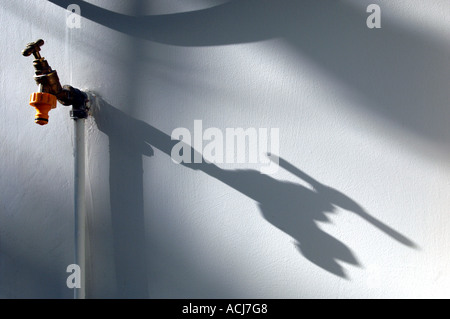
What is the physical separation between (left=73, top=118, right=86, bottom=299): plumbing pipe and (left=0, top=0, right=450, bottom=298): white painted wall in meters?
0.02

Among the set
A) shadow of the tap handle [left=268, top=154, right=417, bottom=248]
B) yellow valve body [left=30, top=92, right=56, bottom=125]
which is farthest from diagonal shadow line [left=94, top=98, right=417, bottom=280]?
yellow valve body [left=30, top=92, right=56, bottom=125]

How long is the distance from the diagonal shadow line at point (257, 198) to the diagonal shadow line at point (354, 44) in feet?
0.65

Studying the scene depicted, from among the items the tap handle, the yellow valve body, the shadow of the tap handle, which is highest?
the tap handle

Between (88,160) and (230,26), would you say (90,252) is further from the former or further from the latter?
(230,26)

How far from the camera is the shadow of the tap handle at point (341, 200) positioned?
76cm

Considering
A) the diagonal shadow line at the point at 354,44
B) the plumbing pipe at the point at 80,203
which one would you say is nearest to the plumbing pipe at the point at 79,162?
the plumbing pipe at the point at 80,203

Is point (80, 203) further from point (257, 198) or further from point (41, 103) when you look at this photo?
point (257, 198)

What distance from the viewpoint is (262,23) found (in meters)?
0.83

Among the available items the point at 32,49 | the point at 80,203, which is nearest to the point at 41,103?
the point at 32,49

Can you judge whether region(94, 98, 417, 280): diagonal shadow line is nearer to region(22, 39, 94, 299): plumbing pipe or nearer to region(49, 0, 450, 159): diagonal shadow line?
region(22, 39, 94, 299): plumbing pipe

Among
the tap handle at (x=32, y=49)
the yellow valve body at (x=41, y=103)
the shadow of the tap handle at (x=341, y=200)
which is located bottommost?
the shadow of the tap handle at (x=341, y=200)

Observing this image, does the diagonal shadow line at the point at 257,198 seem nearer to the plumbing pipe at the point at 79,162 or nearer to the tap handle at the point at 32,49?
the plumbing pipe at the point at 79,162

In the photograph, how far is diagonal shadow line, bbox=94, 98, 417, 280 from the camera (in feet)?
2.57
